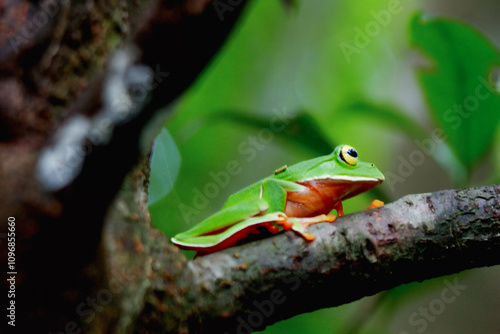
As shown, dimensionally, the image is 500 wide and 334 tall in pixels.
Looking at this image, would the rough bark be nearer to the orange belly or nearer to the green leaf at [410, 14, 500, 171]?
the orange belly

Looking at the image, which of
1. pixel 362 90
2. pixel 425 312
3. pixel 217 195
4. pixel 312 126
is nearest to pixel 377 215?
pixel 312 126

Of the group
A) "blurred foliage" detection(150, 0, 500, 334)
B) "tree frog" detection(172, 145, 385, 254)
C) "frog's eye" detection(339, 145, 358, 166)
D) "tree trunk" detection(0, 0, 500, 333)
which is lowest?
"blurred foliage" detection(150, 0, 500, 334)

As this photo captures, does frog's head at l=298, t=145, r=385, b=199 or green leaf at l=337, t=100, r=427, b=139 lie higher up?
frog's head at l=298, t=145, r=385, b=199

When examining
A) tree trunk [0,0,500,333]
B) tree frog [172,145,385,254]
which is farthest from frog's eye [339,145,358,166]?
tree trunk [0,0,500,333]

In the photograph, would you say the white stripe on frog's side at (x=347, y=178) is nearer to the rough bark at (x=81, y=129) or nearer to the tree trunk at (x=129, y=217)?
the tree trunk at (x=129, y=217)

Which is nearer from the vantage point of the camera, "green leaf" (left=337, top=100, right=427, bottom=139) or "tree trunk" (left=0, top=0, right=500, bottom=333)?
"tree trunk" (left=0, top=0, right=500, bottom=333)

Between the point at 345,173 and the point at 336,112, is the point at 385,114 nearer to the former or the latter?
the point at 336,112

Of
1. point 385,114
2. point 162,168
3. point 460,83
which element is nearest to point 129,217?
point 162,168

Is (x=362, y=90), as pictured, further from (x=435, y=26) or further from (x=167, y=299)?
(x=167, y=299)
